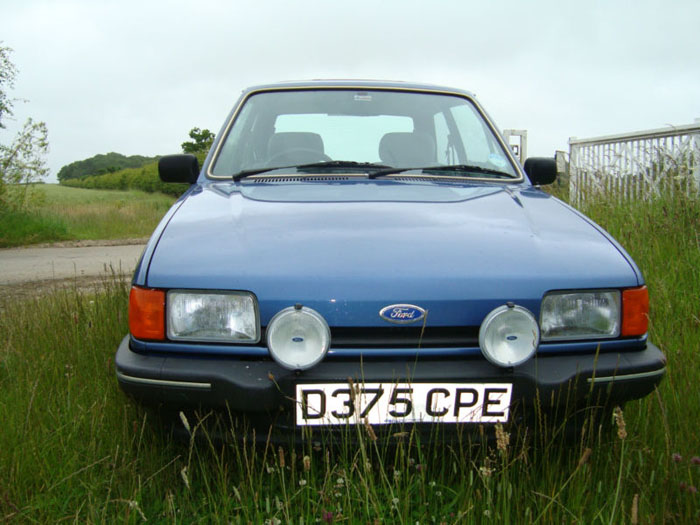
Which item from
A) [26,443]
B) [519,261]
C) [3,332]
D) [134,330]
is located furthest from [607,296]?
[3,332]

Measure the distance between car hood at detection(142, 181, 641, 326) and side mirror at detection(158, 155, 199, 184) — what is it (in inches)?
31.0

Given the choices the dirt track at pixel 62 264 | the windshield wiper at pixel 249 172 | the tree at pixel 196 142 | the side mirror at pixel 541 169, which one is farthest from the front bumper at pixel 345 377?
the tree at pixel 196 142

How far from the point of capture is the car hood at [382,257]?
1768mm

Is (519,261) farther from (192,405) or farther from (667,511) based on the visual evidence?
(192,405)

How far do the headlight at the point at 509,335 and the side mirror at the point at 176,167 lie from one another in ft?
5.98

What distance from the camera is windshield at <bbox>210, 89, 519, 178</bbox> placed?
117 inches

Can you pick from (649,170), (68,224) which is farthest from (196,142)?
(649,170)

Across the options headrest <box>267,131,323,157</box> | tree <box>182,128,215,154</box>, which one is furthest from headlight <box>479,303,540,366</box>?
tree <box>182,128,215,154</box>

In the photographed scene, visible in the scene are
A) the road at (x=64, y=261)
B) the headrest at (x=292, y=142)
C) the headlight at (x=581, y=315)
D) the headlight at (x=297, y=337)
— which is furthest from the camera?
the road at (x=64, y=261)

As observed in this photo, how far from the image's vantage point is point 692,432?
228 cm

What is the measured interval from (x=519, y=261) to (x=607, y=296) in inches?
11.1

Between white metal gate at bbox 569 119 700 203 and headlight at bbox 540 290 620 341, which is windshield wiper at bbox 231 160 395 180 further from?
white metal gate at bbox 569 119 700 203

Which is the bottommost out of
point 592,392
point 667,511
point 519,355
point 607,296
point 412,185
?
point 667,511

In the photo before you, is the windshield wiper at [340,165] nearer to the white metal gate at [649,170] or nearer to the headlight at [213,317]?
the headlight at [213,317]
